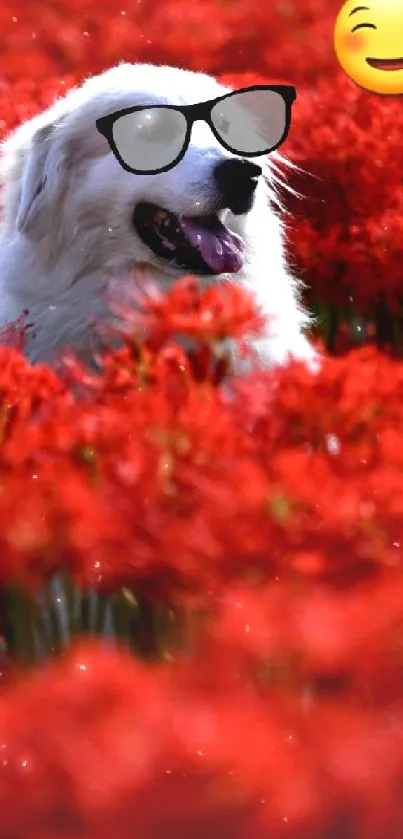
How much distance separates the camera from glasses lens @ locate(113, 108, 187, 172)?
3.76 ft

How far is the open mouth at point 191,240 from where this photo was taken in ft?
4.19

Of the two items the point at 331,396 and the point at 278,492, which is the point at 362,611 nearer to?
the point at 278,492

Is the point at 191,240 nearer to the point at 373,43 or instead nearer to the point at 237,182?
the point at 237,182

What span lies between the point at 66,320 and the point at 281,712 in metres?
0.96

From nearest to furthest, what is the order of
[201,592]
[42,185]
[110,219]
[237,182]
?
[201,592], [237,182], [110,219], [42,185]

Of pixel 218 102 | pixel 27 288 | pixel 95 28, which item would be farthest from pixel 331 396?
pixel 95 28

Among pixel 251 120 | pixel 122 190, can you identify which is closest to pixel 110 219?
pixel 122 190

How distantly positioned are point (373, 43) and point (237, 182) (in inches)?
9.6

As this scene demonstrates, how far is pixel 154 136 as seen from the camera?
1.15m

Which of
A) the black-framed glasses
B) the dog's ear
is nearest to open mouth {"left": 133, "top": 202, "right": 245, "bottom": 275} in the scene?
the black-framed glasses

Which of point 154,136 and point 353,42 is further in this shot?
point 353,42

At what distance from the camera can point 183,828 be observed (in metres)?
0.55

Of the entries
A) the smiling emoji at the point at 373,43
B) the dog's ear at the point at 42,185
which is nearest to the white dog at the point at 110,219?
the dog's ear at the point at 42,185

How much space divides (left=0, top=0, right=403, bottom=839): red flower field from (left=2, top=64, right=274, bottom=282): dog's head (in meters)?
0.45
